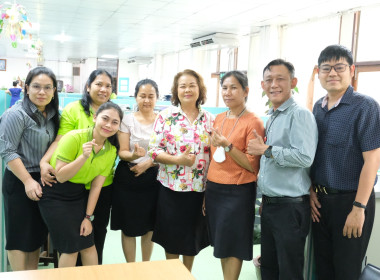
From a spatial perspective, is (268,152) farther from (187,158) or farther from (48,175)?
(48,175)

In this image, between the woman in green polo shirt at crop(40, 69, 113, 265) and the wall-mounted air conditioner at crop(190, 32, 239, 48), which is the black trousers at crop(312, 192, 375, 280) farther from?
the wall-mounted air conditioner at crop(190, 32, 239, 48)

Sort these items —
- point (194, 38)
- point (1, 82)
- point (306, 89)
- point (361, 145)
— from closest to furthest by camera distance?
1. point (361, 145)
2. point (306, 89)
3. point (194, 38)
4. point (1, 82)

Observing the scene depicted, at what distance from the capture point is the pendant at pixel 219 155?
6.86 ft

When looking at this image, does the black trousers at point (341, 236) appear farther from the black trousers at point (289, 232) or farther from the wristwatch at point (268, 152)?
the wristwatch at point (268, 152)

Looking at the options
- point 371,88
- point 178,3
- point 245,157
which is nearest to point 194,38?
point 178,3

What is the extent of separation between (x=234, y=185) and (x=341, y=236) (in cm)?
63

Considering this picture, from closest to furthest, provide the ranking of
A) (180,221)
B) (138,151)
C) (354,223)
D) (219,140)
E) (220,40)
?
(354,223), (219,140), (138,151), (180,221), (220,40)

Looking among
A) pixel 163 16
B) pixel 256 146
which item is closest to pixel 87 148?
pixel 256 146

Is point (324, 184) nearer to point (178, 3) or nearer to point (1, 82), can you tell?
point (178, 3)

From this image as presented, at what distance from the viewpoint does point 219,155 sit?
211 centimetres

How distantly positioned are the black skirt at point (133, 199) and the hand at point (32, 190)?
0.53m

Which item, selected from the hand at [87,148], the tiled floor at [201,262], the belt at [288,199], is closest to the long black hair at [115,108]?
the hand at [87,148]

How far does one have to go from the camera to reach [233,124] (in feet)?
7.09

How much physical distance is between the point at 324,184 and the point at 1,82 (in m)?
20.8
